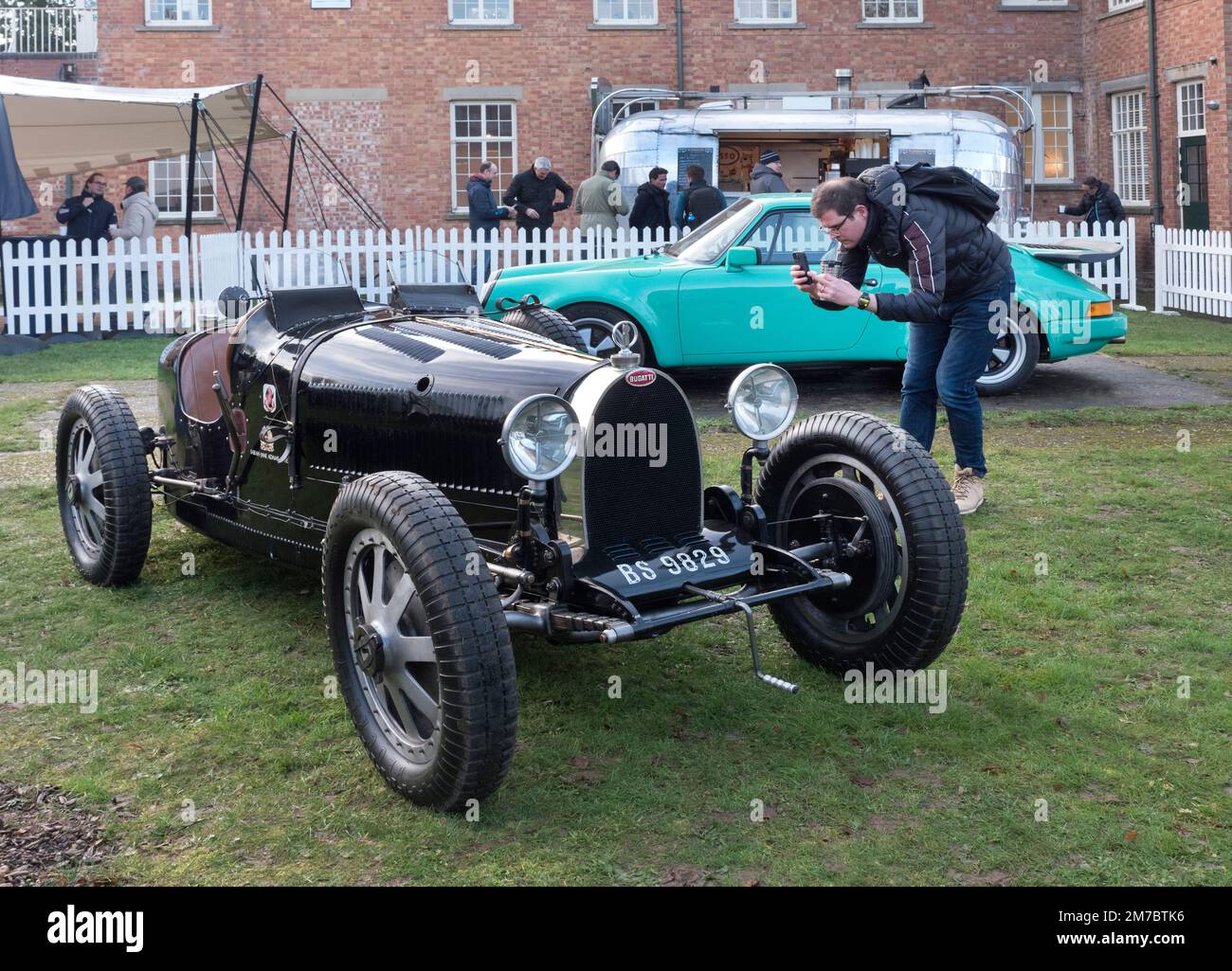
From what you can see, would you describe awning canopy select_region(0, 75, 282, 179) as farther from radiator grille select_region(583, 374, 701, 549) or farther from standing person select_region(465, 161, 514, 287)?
radiator grille select_region(583, 374, 701, 549)

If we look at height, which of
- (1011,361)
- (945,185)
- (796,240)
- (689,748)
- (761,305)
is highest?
(796,240)

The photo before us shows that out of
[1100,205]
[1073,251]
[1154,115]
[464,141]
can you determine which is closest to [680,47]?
[464,141]

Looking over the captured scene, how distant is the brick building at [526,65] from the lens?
25.9 m

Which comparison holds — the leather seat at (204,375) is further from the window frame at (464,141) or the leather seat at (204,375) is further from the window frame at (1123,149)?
the window frame at (1123,149)

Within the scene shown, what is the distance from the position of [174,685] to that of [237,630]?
658 millimetres

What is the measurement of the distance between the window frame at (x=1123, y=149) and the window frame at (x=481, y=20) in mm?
11673

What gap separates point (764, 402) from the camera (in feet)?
16.5

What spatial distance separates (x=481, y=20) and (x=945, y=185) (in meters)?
21.8

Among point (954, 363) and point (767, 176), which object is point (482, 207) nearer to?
point (767, 176)

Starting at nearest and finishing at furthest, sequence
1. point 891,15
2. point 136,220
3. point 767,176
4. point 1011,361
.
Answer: point 1011,361 → point 767,176 → point 136,220 → point 891,15

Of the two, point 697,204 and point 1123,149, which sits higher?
point 1123,149

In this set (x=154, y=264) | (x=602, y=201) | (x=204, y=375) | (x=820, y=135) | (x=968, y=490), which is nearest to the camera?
(x=204, y=375)

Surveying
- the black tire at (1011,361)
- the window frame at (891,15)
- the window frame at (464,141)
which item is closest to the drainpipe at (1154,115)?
the window frame at (891,15)

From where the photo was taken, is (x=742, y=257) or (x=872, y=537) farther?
(x=742, y=257)
